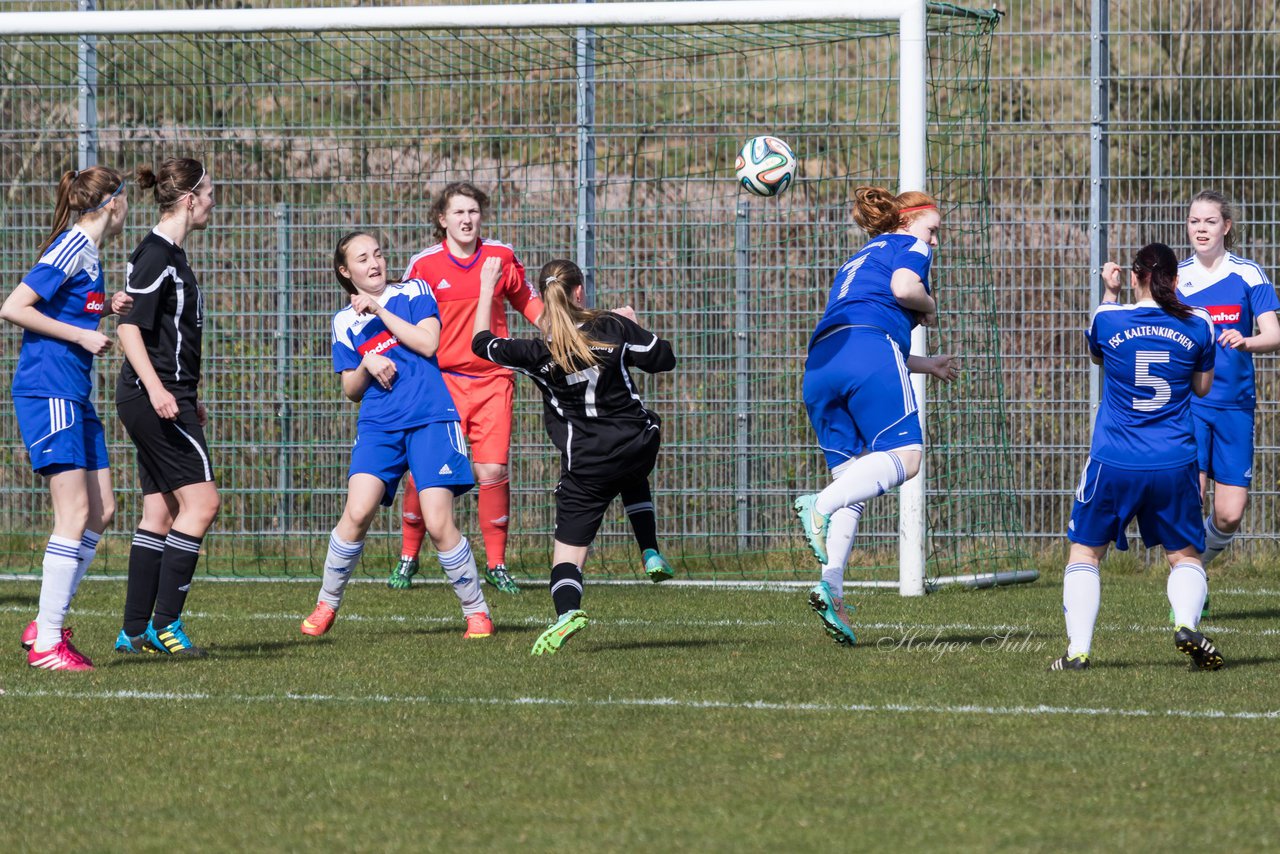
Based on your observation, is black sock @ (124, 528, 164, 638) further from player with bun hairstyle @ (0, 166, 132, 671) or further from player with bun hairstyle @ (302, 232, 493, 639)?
player with bun hairstyle @ (302, 232, 493, 639)

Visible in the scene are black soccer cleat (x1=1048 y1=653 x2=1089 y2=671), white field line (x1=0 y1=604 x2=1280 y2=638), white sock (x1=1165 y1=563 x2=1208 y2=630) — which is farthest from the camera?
white field line (x1=0 y1=604 x2=1280 y2=638)

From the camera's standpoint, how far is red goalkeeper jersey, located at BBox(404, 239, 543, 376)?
9.62 m

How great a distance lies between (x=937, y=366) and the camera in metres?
7.45

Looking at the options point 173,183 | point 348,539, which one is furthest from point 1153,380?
point 173,183

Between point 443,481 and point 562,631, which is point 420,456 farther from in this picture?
point 562,631

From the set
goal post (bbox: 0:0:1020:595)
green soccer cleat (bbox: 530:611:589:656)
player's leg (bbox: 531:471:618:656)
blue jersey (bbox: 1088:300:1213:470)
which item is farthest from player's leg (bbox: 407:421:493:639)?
goal post (bbox: 0:0:1020:595)

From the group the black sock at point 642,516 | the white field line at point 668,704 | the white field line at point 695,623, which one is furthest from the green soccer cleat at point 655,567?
the white field line at point 668,704

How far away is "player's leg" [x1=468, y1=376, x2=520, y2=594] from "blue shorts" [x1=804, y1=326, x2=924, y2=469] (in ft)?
9.39

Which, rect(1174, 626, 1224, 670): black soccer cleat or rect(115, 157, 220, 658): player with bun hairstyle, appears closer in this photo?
rect(1174, 626, 1224, 670): black soccer cleat

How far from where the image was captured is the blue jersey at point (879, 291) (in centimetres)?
725

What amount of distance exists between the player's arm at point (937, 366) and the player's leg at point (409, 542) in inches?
145

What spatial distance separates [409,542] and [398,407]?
278cm

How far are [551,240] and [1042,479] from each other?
12.6 ft

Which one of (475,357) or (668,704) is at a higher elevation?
(475,357)
